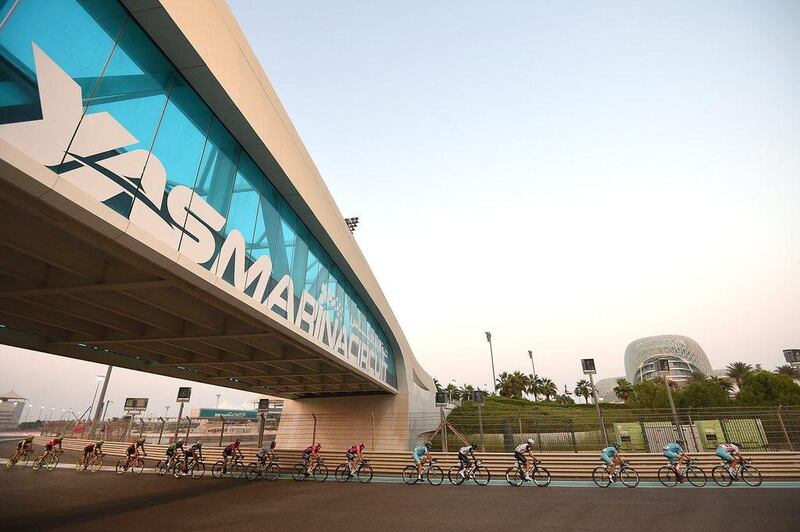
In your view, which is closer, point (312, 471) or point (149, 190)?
point (149, 190)

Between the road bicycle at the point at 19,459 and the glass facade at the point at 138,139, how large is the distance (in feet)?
68.3

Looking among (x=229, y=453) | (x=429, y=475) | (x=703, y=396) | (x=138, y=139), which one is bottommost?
(x=429, y=475)

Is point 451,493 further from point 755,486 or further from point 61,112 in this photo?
point 61,112

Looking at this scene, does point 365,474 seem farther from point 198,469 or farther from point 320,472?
point 198,469

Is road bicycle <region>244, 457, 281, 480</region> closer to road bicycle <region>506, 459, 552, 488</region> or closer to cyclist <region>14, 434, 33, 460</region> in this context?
road bicycle <region>506, 459, 552, 488</region>

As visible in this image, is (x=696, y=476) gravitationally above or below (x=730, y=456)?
below

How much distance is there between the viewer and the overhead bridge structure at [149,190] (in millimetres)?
4543

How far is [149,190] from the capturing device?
593cm

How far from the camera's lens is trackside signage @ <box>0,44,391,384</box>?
4426 millimetres

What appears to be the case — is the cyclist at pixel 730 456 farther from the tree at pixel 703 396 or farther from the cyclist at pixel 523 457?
the tree at pixel 703 396

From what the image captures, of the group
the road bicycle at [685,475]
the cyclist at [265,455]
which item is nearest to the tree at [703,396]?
the road bicycle at [685,475]

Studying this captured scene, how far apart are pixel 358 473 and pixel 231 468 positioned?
638 cm

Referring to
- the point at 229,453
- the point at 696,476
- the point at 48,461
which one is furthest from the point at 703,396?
the point at 48,461

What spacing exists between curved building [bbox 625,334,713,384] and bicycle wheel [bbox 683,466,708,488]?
121605 mm
